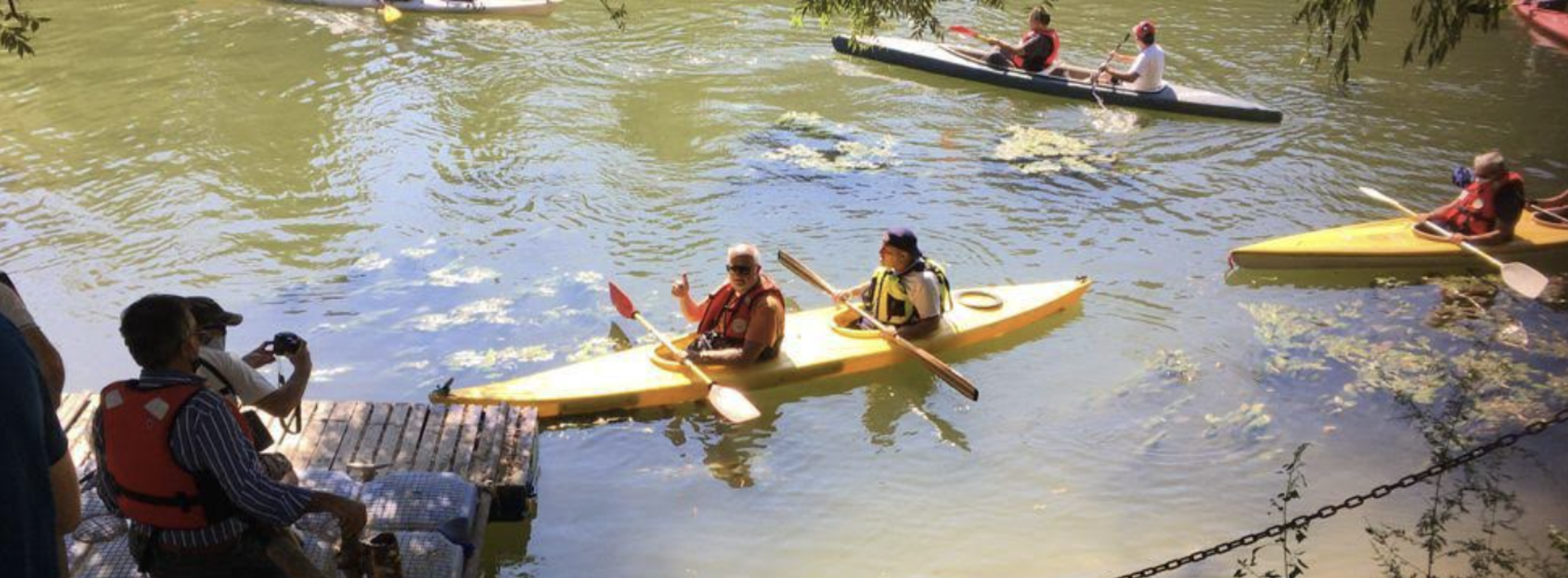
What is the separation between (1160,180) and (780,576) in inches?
270

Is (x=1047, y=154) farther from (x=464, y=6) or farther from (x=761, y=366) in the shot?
(x=464, y=6)

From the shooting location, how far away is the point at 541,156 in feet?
37.5

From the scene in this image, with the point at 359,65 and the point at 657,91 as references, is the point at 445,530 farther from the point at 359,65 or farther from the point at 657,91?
the point at 359,65

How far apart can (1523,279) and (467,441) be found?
7135 mm

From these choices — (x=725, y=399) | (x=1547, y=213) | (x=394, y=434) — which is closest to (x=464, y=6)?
(x=725, y=399)

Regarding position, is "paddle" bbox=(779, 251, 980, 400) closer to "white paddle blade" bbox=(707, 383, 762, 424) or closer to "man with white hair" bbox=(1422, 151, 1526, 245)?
"white paddle blade" bbox=(707, 383, 762, 424)

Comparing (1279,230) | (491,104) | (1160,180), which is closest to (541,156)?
(491,104)

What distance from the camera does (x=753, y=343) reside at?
687 centimetres

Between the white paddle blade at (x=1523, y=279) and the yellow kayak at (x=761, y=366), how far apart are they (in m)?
3.28

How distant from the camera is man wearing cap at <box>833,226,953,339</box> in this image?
7.34 meters

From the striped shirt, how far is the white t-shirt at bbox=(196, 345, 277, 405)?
2.25ft

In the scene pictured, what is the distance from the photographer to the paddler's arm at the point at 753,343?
684cm

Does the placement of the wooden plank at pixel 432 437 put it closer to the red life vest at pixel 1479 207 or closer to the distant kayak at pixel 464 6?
the red life vest at pixel 1479 207

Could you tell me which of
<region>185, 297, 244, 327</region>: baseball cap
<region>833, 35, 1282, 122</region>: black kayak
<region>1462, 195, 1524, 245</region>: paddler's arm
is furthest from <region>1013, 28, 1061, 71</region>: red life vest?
<region>185, 297, 244, 327</region>: baseball cap
